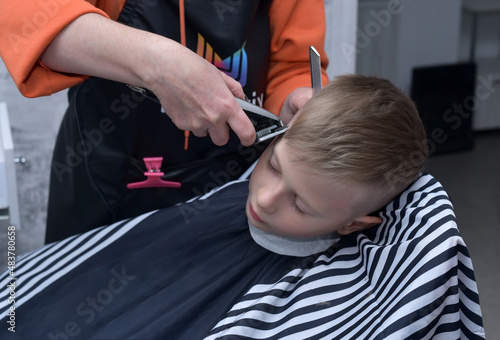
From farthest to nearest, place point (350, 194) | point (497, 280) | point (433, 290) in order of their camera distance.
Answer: point (497, 280) < point (350, 194) < point (433, 290)

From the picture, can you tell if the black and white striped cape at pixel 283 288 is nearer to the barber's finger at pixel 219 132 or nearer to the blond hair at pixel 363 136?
the blond hair at pixel 363 136

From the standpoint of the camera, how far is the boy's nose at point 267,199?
1.03m

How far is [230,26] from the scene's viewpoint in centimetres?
113

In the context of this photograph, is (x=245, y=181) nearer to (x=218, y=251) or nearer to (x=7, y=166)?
(x=218, y=251)

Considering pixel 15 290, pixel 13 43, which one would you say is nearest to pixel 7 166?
pixel 15 290

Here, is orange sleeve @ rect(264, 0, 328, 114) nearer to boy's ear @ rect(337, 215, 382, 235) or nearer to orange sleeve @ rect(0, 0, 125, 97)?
boy's ear @ rect(337, 215, 382, 235)

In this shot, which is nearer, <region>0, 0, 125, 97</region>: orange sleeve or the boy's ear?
<region>0, 0, 125, 97</region>: orange sleeve

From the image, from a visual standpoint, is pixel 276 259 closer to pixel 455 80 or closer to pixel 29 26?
pixel 29 26

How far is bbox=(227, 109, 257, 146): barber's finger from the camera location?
0.91m

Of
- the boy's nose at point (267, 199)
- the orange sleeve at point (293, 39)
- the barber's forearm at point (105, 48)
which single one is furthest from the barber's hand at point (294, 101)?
the barber's forearm at point (105, 48)

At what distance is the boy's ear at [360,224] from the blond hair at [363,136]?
2 cm

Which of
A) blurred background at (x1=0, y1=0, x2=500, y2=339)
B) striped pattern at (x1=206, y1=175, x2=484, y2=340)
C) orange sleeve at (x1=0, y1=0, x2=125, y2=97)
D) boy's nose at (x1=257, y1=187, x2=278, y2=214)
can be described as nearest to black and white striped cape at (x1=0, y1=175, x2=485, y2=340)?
striped pattern at (x1=206, y1=175, x2=484, y2=340)

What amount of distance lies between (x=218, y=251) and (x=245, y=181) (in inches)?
7.0

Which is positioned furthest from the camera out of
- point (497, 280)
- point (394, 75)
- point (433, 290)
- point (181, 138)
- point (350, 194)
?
point (394, 75)
